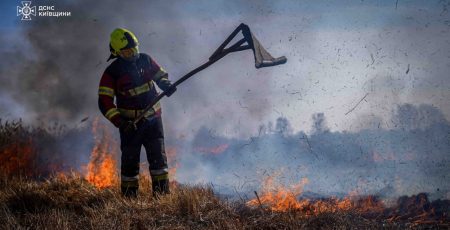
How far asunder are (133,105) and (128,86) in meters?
0.29

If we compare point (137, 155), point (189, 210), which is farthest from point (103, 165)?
point (189, 210)

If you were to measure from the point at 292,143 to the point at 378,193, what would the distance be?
2488mm

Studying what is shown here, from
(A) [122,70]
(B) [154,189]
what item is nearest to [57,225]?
(B) [154,189]

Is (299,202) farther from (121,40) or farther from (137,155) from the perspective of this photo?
(121,40)

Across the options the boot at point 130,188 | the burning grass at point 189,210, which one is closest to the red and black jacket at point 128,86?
the boot at point 130,188

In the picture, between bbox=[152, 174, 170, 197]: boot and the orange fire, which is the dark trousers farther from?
the orange fire

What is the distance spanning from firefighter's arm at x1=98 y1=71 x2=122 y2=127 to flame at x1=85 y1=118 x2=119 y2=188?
1.58m

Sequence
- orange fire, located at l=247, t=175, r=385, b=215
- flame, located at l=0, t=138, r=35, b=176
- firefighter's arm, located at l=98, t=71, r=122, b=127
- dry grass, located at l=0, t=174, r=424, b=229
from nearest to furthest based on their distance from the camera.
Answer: dry grass, located at l=0, t=174, r=424, b=229
orange fire, located at l=247, t=175, r=385, b=215
firefighter's arm, located at l=98, t=71, r=122, b=127
flame, located at l=0, t=138, r=35, b=176

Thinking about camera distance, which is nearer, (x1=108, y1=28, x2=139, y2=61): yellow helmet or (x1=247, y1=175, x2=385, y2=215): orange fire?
(x1=247, y1=175, x2=385, y2=215): orange fire

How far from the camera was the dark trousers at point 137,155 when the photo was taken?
6227 millimetres

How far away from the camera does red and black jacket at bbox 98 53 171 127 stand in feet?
20.1

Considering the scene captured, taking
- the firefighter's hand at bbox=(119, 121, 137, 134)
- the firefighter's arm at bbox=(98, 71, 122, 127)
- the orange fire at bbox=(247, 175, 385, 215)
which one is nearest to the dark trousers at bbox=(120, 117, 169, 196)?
the firefighter's hand at bbox=(119, 121, 137, 134)

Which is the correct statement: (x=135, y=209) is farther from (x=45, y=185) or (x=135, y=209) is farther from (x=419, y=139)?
(x=419, y=139)

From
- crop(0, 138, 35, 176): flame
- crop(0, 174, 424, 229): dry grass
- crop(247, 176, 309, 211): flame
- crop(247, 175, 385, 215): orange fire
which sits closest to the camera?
crop(0, 174, 424, 229): dry grass
